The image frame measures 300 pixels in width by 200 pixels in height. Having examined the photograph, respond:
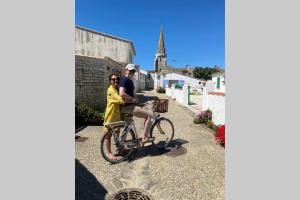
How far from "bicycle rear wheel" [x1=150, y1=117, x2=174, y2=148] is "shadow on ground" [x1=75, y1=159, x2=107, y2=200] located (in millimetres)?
1756

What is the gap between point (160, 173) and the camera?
3.85m

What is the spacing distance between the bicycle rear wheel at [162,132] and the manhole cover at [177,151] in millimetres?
268

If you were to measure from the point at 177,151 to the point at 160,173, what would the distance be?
124cm

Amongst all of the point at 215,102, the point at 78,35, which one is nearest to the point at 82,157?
the point at 215,102

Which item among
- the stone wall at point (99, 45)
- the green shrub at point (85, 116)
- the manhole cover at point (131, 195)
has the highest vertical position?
the stone wall at point (99, 45)

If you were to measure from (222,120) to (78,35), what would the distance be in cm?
1570

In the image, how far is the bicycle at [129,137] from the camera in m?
4.29

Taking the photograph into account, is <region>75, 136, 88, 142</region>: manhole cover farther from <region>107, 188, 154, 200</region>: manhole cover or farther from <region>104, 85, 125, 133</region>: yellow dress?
<region>107, 188, 154, 200</region>: manhole cover

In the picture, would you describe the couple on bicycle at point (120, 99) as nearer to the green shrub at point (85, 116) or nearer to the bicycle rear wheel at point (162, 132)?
the bicycle rear wheel at point (162, 132)

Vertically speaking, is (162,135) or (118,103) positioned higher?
(118,103)

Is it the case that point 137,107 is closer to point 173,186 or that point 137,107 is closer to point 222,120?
point 173,186

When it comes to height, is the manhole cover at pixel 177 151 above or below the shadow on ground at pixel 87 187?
above

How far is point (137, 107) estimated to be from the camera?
4508mm

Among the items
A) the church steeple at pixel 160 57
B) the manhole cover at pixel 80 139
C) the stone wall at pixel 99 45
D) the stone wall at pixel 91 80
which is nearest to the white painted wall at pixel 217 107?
the manhole cover at pixel 80 139
